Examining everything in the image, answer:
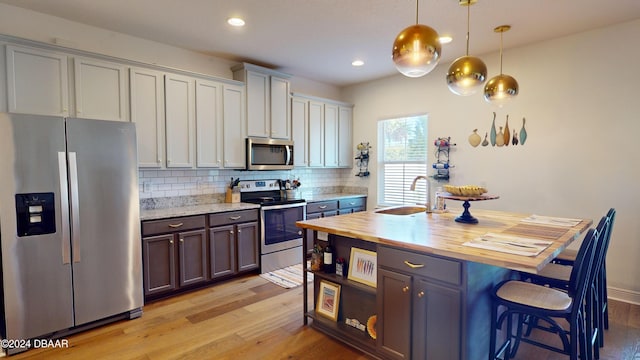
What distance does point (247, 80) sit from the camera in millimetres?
4340

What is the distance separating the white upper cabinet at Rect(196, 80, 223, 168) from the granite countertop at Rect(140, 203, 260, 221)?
49 centimetres

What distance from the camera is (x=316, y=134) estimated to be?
17.4ft

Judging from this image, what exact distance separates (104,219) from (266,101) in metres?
2.46

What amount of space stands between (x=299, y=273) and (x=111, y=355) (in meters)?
2.19

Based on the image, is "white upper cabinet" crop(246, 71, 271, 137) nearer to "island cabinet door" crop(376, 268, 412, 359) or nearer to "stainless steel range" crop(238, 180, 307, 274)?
"stainless steel range" crop(238, 180, 307, 274)

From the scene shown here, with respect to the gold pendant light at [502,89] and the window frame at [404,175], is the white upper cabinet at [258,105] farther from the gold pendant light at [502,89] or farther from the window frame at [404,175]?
the gold pendant light at [502,89]

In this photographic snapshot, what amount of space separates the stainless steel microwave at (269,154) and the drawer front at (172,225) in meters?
1.04

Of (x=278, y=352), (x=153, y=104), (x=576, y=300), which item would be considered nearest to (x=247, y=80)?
(x=153, y=104)

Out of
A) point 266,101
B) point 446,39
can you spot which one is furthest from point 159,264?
point 446,39

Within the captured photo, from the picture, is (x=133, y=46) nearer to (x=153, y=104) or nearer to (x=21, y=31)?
(x=153, y=104)

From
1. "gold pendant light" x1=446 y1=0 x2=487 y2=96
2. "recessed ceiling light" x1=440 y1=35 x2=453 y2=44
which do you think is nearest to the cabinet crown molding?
"recessed ceiling light" x1=440 y1=35 x2=453 y2=44

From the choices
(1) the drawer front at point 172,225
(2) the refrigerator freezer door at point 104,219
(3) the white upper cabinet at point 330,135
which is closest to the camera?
(2) the refrigerator freezer door at point 104,219

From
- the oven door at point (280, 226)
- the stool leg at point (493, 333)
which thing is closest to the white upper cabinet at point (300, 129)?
the oven door at point (280, 226)

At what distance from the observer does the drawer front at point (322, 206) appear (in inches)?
189
